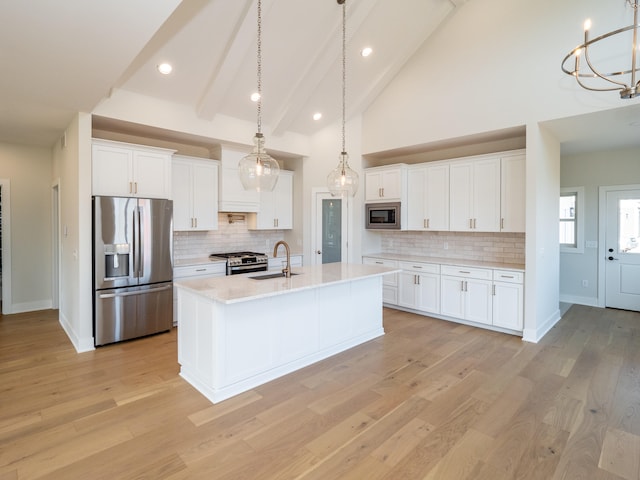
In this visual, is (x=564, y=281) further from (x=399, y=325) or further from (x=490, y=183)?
(x=399, y=325)

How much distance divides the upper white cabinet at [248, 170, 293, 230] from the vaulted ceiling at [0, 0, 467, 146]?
103 cm

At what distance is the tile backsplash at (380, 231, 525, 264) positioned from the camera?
528 centimetres

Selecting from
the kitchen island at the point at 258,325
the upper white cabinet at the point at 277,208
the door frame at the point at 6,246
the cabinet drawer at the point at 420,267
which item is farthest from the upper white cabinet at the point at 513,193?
the door frame at the point at 6,246

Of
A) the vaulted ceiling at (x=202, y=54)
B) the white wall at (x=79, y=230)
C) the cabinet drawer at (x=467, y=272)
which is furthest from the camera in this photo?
the cabinet drawer at (x=467, y=272)

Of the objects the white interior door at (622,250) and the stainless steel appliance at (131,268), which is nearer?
the stainless steel appliance at (131,268)

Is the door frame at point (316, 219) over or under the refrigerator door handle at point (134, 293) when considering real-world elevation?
over

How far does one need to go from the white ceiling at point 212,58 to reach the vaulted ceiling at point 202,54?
1cm

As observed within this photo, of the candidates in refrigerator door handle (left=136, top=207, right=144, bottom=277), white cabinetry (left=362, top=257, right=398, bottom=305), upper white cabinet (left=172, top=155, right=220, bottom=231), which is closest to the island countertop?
refrigerator door handle (left=136, top=207, right=144, bottom=277)

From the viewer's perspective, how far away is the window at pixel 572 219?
618cm

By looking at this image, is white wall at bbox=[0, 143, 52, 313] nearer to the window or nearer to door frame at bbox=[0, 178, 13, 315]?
door frame at bbox=[0, 178, 13, 315]

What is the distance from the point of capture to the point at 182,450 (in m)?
2.30

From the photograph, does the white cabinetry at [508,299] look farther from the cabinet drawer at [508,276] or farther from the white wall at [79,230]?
the white wall at [79,230]

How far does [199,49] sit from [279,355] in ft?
11.4

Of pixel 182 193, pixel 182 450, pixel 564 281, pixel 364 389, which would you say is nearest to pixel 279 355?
pixel 364 389
